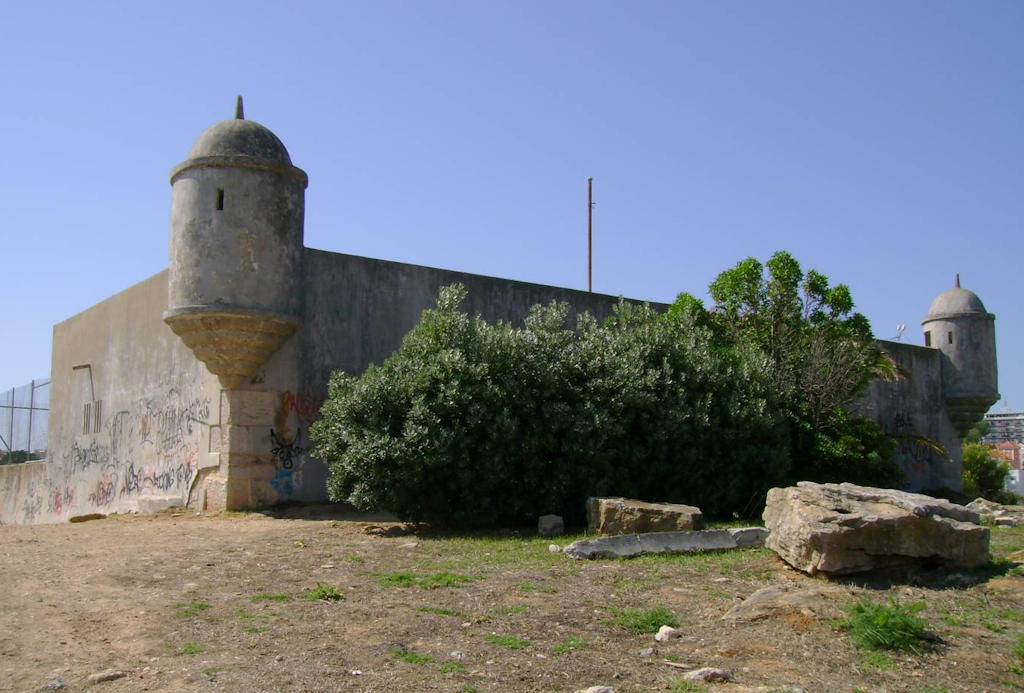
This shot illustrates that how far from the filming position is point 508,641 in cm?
653

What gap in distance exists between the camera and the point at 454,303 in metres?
13.5

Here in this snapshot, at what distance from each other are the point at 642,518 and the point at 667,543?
0.92 metres

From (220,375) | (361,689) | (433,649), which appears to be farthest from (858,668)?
(220,375)

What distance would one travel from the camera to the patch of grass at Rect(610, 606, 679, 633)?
7.05 metres

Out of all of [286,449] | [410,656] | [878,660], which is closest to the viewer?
[410,656]

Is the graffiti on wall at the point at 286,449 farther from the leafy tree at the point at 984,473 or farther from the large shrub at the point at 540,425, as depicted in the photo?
the leafy tree at the point at 984,473

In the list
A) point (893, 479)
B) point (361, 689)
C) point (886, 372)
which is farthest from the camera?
point (886, 372)

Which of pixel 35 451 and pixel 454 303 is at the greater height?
pixel 454 303

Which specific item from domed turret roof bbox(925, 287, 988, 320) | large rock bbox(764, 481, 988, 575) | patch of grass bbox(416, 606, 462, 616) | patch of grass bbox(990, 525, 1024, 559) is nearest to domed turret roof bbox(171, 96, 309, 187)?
patch of grass bbox(416, 606, 462, 616)

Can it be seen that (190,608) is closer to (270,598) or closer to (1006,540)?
(270,598)

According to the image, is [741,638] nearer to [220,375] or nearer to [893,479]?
[220,375]

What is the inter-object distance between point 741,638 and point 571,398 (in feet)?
22.1

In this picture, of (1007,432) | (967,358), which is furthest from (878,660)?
(1007,432)

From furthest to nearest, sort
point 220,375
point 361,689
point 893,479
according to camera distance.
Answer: point 893,479 → point 220,375 → point 361,689
